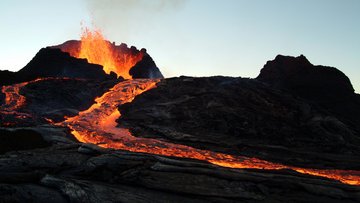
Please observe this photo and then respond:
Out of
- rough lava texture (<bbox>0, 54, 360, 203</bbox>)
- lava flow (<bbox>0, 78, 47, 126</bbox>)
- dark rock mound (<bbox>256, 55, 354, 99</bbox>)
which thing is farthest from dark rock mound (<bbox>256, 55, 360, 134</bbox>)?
lava flow (<bbox>0, 78, 47, 126</bbox>)

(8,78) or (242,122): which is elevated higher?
(8,78)

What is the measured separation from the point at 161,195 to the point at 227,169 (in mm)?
6765

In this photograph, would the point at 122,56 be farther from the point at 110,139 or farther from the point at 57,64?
the point at 110,139

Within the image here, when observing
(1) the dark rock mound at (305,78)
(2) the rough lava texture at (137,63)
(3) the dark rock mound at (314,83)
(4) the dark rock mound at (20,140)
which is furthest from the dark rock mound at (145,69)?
(4) the dark rock mound at (20,140)

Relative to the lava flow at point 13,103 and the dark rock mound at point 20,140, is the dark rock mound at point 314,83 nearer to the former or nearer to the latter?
the lava flow at point 13,103

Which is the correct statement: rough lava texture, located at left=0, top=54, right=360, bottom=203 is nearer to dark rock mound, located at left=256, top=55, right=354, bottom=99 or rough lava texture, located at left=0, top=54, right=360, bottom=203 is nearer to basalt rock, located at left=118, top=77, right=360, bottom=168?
basalt rock, located at left=118, top=77, right=360, bottom=168

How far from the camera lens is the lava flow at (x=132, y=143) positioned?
32.5 meters

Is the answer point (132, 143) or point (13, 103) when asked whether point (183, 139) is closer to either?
point (132, 143)

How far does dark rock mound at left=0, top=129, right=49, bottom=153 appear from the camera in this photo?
3069 cm

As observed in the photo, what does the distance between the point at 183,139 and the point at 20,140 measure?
54.9 feet

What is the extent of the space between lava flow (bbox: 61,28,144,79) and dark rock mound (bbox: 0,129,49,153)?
7850 cm

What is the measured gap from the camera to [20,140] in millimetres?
32844

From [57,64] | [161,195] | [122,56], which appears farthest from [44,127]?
[122,56]

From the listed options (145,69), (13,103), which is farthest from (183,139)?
(145,69)
